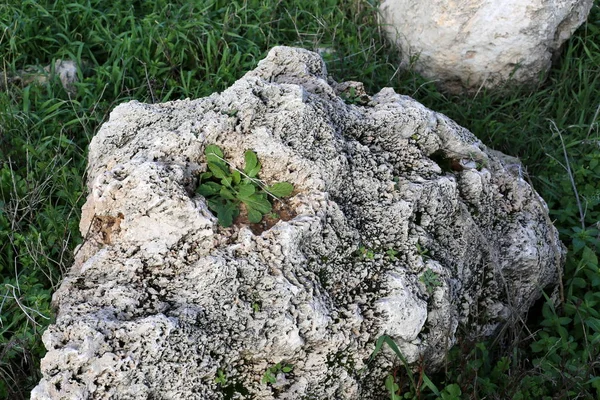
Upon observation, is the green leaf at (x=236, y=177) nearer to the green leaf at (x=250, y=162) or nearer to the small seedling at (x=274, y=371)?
the green leaf at (x=250, y=162)

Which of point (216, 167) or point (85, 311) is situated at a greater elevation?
point (216, 167)

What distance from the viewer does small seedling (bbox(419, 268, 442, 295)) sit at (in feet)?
8.52

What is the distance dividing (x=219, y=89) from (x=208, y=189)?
1.60 m

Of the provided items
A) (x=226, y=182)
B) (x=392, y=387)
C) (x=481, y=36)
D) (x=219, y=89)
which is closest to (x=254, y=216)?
(x=226, y=182)

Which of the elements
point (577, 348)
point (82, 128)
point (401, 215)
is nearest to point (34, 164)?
point (82, 128)

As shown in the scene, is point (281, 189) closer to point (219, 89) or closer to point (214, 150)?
point (214, 150)

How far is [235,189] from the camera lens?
255 cm

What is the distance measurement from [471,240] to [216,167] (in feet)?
3.62

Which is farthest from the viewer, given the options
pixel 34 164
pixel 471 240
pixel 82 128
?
pixel 82 128

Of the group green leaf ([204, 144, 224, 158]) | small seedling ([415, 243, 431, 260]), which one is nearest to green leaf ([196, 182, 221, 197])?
green leaf ([204, 144, 224, 158])

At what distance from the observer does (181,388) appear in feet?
7.16

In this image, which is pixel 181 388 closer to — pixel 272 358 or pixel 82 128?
pixel 272 358

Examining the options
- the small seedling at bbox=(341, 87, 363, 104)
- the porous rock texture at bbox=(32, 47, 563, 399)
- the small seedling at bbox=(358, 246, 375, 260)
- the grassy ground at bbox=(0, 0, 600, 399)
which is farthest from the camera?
the small seedling at bbox=(341, 87, 363, 104)

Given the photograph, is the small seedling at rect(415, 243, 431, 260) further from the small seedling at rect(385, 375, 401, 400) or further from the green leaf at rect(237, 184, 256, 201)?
the green leaf at rect(237, 184, 256, 201)
